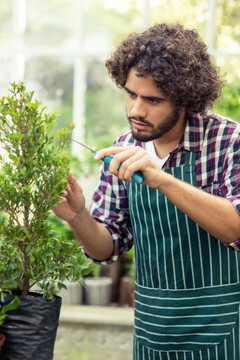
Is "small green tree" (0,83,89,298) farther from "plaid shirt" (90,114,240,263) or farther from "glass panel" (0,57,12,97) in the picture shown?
"glass panel" (0,57,12,97)

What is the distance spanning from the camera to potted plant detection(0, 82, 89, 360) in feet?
4.28

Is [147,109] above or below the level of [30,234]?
above

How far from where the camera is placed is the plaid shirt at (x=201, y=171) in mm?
1686

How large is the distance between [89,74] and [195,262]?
10.2 ft

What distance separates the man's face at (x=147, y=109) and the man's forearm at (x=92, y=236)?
30cm

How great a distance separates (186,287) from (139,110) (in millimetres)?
565

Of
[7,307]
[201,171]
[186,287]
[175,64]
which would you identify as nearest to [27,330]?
[7,307]

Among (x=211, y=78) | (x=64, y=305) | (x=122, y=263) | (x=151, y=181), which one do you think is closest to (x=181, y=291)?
(x=151, y=181)

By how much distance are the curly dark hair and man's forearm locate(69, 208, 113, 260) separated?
0.45 meters

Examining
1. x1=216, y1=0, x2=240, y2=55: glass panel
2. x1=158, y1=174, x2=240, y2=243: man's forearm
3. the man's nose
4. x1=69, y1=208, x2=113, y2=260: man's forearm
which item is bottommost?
x1=69, y1=208, x2=113, y2=260: man's forearm

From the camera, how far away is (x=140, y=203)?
1.85 meters

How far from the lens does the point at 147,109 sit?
1.67 metres

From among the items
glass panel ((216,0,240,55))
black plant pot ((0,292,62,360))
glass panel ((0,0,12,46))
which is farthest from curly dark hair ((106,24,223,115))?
glass panel ((0,0,12,46))

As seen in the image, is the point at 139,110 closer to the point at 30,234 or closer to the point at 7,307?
the point at 30,234
